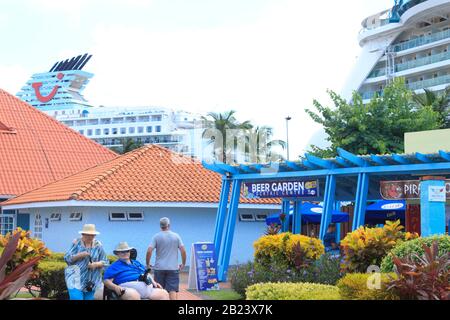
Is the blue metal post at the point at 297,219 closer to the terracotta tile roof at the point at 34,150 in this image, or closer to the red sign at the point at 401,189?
the red sign at the point at 401,189

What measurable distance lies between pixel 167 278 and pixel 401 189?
5119mm

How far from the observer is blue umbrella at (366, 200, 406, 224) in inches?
824

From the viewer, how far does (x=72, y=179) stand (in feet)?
83.8

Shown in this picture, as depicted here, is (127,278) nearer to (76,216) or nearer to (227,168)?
(227,168)

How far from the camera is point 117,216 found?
2286cm

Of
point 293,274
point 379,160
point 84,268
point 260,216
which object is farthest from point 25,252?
point 260,216

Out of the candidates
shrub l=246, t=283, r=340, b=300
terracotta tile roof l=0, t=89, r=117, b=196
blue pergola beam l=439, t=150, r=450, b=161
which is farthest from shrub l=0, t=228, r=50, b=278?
terracotta tile roof l=0, t=89, r=117, b=196

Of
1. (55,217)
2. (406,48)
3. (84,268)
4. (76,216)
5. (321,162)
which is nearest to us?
(84,268)

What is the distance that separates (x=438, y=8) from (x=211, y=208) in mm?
53824

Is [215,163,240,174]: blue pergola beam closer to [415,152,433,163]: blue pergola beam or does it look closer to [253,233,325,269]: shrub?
[253,233,325,269]: shrub

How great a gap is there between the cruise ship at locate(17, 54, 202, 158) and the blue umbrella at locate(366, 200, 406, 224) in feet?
325

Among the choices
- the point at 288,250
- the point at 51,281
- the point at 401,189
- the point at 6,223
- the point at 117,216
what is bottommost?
the point at 6,223
